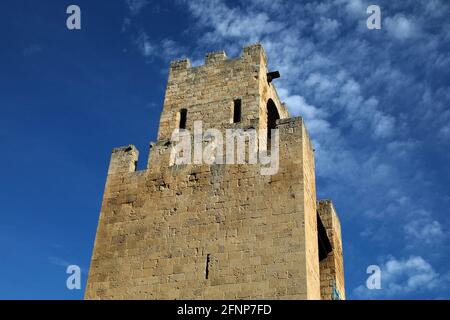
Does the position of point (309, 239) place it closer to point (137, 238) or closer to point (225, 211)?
point (225, 211)

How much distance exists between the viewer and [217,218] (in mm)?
11164

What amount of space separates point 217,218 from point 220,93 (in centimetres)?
362

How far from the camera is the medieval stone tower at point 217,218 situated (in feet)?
33.9

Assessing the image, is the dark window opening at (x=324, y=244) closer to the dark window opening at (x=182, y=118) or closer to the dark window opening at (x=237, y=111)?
the dark window opening at (x=237, y=111)

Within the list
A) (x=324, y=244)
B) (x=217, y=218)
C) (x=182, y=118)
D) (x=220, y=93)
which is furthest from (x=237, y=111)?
(x=324, y=244)

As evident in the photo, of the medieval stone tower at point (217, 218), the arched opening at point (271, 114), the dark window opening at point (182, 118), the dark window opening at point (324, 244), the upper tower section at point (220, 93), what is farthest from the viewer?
the arched opening at point (271, 114)

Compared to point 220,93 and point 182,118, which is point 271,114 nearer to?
point 220,93

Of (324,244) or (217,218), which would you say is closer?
(217,218)

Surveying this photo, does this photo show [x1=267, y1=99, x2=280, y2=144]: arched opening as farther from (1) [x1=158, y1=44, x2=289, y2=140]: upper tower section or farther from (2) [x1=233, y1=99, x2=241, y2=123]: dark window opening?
(2) [x1=233, y1=99, x2=241, y2=123]: dark window opening

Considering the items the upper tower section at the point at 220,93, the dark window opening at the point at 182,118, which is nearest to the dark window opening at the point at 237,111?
the upper tower section at the point at 220,93

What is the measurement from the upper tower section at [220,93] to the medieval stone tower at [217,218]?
27mm

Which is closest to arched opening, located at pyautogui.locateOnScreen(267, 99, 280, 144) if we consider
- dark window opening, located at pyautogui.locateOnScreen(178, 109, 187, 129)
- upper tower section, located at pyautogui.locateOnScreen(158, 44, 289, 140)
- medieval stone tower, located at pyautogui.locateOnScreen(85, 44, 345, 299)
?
upper tower section, located at pyautogui.locateOnScreen(158, 44, 289, 140)
